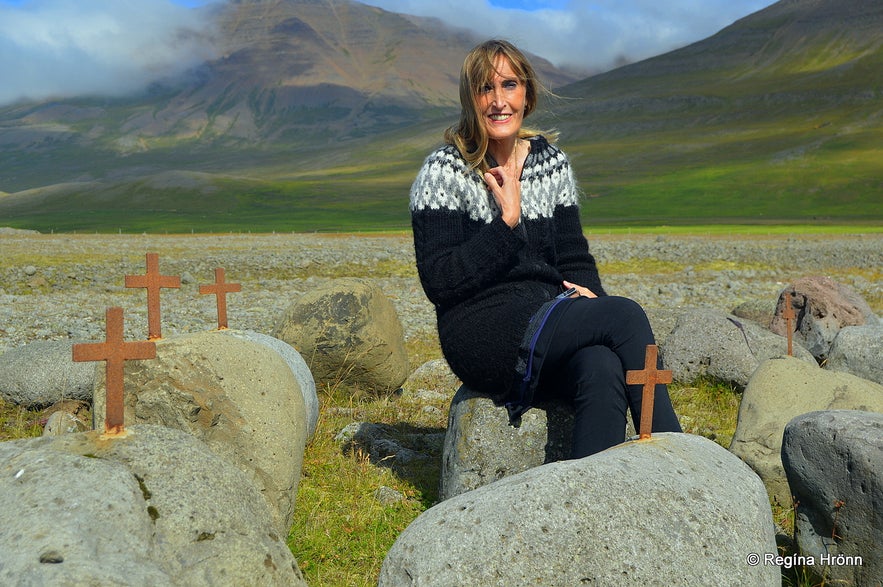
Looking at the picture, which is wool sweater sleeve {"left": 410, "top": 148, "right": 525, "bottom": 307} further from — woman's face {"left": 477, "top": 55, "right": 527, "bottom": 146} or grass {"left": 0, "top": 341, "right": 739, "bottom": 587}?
grass {"left": 0, "top": 341, "right": 739, "bottom": 587}

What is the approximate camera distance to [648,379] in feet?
15.4

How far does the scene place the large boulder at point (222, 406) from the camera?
209 inches

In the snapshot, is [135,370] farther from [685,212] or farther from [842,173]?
[842,173]

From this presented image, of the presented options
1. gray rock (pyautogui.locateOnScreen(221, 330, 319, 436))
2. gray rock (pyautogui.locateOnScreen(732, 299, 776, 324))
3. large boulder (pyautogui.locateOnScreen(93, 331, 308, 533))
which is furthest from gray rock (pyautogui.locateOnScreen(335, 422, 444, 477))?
gray rock (pyautogui.locateOnScreen(732, 299, 776, 324))

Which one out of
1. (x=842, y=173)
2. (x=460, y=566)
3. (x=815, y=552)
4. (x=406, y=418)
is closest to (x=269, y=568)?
(x=460, y=566)

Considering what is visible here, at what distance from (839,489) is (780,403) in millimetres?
1889

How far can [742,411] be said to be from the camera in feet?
21.9

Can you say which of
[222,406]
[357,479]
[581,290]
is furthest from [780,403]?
[222,406]

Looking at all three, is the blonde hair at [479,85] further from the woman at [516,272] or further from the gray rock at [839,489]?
the gray rock at [839,489]

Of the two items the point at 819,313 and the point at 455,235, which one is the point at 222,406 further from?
the point at 819,313

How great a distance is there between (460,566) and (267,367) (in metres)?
2.43

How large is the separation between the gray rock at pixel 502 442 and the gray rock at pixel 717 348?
455 centimetres

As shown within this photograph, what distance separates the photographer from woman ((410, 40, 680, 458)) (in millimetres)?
4965

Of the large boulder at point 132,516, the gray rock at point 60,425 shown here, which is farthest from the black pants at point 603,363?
the gray rock at point 60,425
